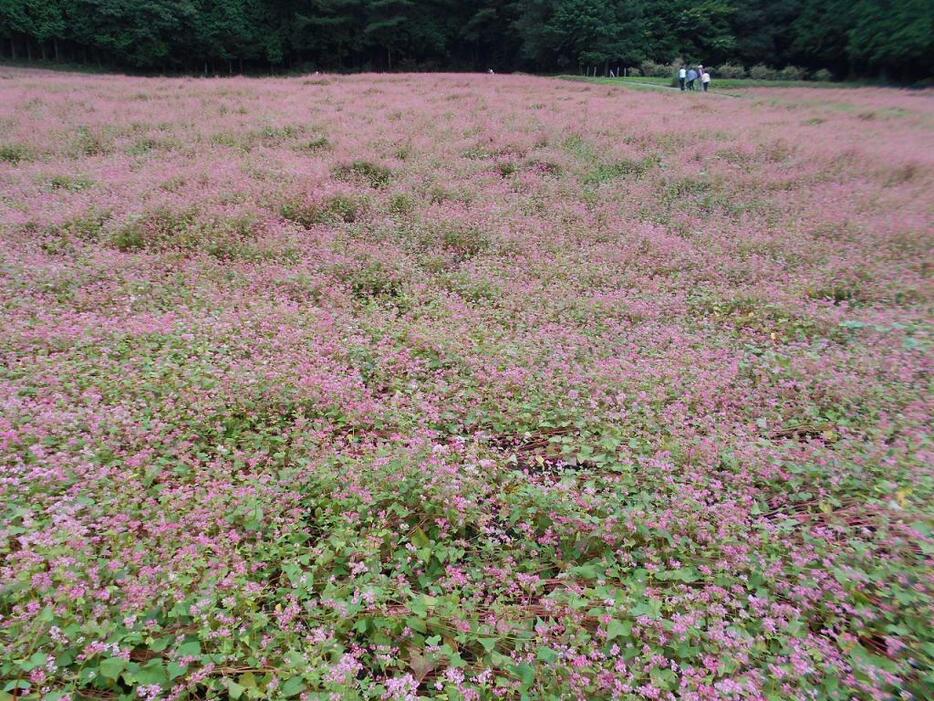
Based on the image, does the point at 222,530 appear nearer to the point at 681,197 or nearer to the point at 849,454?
the point at 849,454

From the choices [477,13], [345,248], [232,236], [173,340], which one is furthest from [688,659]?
[477,13]

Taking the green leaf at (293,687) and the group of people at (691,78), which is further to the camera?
the group of people at (691,78)

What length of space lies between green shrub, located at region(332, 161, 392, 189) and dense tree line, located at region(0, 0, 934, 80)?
40336mm

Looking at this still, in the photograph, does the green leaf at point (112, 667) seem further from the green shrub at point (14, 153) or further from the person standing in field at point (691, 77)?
the person standing in field at point (691, 77)

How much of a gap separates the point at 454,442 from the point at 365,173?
30.2 feet

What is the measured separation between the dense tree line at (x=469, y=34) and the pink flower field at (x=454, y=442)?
41.6 metres

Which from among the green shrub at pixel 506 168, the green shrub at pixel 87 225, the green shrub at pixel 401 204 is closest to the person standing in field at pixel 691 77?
the green shrub at pixel 506 168

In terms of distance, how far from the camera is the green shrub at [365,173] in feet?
39.1

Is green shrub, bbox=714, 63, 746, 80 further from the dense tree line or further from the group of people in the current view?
the group of people

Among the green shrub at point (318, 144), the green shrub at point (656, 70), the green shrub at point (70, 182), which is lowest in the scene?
the green shrub at point (70, 182)

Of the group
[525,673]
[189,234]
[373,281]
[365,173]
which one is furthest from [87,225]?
[525,673]

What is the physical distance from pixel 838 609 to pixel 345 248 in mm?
7488

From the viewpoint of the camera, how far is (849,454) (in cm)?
449

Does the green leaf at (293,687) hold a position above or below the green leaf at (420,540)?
above
